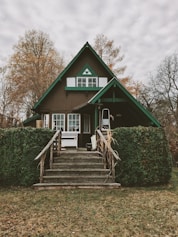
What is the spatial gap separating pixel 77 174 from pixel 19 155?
2132 millimetres

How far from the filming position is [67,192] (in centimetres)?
613

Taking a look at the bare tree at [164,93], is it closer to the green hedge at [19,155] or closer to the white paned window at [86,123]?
the white paned window at [86,123]

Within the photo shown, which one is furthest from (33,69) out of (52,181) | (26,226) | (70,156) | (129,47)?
(26,226)

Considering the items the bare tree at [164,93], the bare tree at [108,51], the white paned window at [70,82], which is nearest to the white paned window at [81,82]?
the white paned window at [70,82]

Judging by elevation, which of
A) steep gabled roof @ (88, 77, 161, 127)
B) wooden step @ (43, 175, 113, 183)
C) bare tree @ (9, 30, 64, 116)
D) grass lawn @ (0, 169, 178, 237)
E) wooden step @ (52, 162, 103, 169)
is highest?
bare tree @ (9, 30, 64, 116)

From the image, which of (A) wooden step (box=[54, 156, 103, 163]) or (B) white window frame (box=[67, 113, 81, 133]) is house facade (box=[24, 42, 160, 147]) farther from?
(A) wooden step (box=[54, 156, 103, 163])

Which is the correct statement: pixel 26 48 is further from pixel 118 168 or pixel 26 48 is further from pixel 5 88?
pixel 118 168

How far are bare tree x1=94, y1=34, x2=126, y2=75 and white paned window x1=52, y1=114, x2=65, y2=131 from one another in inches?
491

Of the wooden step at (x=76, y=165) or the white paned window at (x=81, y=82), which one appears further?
the white paned window at (x=81, y=82)

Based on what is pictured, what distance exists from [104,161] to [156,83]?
20652 millimetres

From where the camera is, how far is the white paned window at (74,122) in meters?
13.5

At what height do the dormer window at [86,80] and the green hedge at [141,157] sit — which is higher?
the dormer window at [86,80]

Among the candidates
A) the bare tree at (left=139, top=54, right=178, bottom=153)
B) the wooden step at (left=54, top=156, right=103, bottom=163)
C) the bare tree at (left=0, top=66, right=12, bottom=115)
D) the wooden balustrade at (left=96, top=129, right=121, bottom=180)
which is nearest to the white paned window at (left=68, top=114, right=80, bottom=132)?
the wooden step at (left=54, top=156, right=103, bottom=163)

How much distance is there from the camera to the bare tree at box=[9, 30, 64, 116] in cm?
2316
